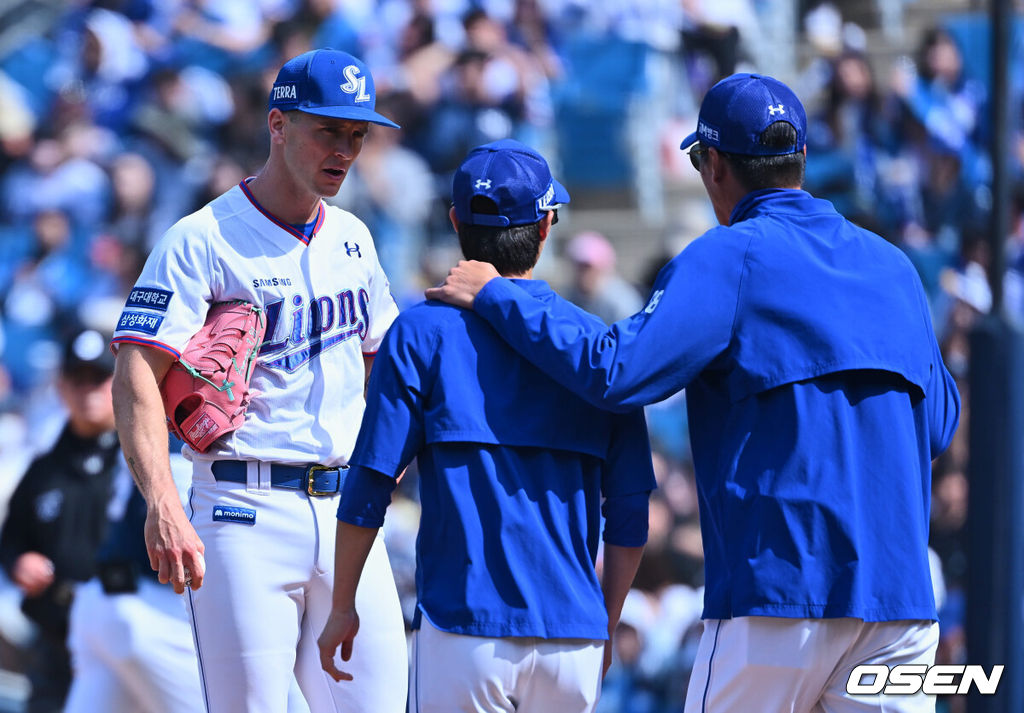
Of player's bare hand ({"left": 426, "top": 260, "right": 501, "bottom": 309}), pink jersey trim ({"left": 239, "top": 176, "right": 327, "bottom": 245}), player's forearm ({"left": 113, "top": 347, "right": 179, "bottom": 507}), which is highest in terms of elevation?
pink jersey trim ({"left": 239, "top": 176, "right": 327, "bottom": 245})

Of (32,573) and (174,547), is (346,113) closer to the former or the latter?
(174,547)

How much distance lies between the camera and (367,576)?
370cm

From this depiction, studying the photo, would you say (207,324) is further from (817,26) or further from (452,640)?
(817,26)

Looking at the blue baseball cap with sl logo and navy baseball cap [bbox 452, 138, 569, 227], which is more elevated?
the blue baseball cap with sl logo

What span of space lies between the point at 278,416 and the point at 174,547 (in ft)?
1.62

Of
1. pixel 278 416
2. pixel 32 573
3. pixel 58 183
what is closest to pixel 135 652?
pixel 32 573

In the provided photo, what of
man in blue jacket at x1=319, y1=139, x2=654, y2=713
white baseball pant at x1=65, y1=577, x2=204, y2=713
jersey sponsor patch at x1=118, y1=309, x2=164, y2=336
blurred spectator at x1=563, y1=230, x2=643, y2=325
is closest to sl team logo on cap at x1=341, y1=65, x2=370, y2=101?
man in blue jacket at x1=319, y1=139, x2=654, y2=713

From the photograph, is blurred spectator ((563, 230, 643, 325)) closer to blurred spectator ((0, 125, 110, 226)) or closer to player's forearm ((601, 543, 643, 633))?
→ blurred spectator ((0, 125, 110, 226))

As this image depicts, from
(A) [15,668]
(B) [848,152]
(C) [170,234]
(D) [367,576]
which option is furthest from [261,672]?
(B) [848,152]

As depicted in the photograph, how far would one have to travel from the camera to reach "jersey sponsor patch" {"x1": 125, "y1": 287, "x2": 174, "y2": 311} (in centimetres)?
354

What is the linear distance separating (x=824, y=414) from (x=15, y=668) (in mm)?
5414

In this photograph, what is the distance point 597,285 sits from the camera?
9445 mm

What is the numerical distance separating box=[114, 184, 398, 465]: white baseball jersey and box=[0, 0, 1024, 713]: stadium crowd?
14.8 feet

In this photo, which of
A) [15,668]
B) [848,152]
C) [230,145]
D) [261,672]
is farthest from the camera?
[230,145]
